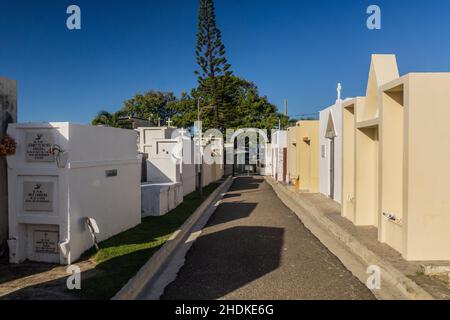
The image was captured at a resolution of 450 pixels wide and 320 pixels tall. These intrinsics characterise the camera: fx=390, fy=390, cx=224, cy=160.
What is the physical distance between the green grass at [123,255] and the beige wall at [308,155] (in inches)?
333

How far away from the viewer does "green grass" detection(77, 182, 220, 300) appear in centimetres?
530

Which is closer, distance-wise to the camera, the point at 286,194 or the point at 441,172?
the point at 441,172

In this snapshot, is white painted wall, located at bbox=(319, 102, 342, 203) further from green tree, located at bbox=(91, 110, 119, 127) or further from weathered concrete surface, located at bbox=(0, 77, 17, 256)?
green tree, located at bbox=(91, 110, 119, 127)

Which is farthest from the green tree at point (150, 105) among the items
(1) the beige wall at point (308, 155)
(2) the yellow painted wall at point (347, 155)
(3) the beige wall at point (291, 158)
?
(2) the yellow painted wall at point (347, 155)

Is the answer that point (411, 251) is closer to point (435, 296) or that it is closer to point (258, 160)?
point (435, 296)

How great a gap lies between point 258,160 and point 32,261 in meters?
39.8

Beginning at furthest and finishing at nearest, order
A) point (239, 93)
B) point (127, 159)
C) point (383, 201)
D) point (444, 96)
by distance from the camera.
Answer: point (239, 93) < point (127, 159) < point (383, 201) < point (444, 96)

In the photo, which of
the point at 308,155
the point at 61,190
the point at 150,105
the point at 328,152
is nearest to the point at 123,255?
the point at 61,190

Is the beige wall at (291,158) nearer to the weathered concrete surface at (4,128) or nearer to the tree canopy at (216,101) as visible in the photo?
the tree canopy at (216,101)

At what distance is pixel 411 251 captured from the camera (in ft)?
21.5

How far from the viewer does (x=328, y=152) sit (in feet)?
51.0

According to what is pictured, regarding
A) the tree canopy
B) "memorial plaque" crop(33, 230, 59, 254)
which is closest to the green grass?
"memorial plaque" crop(33, 230, 59, 254)

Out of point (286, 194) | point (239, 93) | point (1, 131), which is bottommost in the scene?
point (286, 194)
